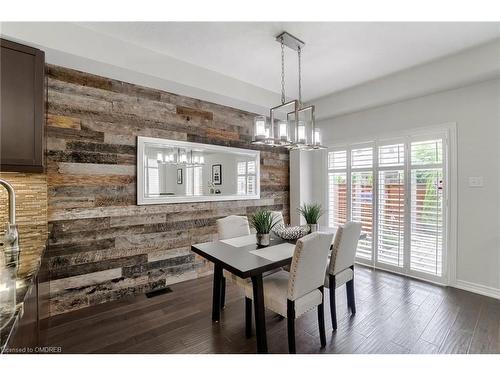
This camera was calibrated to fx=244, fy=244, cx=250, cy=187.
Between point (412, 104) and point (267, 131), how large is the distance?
2.31 metres

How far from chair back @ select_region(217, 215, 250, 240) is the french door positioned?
5.17 ft

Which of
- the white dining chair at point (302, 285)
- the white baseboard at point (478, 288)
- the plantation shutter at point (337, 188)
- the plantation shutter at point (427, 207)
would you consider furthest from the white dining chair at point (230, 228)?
the white baseboard at point (478, 288)

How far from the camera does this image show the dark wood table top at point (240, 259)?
171 cm

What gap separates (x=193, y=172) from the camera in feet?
11.3

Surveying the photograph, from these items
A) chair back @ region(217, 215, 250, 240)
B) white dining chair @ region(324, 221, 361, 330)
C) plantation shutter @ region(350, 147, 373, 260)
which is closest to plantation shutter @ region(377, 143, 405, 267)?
plantation shutter @ region(350, 147, 373, 260)

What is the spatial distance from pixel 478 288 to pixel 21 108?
500cm

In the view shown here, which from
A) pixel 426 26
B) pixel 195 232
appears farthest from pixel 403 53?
pixel 195 232

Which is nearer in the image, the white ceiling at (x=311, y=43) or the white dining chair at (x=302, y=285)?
the white dining chair at (x=302, y=285)

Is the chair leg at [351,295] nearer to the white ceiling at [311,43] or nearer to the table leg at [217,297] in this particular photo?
the table leg at [217,297]

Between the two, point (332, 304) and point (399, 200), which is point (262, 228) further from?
point (399, 200)

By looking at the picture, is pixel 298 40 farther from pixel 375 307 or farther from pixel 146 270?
pixel 146 270

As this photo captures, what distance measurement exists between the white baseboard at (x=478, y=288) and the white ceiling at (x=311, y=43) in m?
2.70

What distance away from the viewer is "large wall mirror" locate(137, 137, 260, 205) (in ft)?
9.95

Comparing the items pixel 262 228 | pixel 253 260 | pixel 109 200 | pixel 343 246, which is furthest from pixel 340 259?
pixel 109 200
